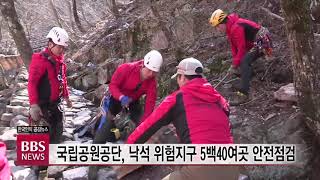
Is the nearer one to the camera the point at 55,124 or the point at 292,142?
the point at 292,142

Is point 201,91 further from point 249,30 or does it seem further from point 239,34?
point 249,30

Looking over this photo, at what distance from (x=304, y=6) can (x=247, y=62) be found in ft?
7.79

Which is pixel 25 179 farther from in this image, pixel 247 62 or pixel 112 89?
pixel 247 62

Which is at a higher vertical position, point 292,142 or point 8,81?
point 8,81

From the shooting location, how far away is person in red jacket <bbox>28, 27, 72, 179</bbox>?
5.39 m

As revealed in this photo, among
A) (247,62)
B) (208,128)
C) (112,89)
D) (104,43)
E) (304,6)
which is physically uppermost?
(104,43)

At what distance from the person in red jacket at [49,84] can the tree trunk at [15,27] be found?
230 centimetres

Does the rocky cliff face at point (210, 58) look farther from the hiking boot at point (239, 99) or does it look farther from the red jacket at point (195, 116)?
the red jacket at point (195, 116)

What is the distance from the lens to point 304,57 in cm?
471

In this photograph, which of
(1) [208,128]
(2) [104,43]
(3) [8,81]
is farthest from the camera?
(3) [8,81]

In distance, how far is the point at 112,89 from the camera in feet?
17.8

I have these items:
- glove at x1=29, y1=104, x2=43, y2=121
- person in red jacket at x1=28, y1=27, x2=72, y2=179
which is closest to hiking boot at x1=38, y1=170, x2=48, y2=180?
person in red jacket at x1=28, y1=27, x2=72, y2=179

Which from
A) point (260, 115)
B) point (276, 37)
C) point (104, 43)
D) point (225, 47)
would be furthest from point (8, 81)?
point (260, 115)
